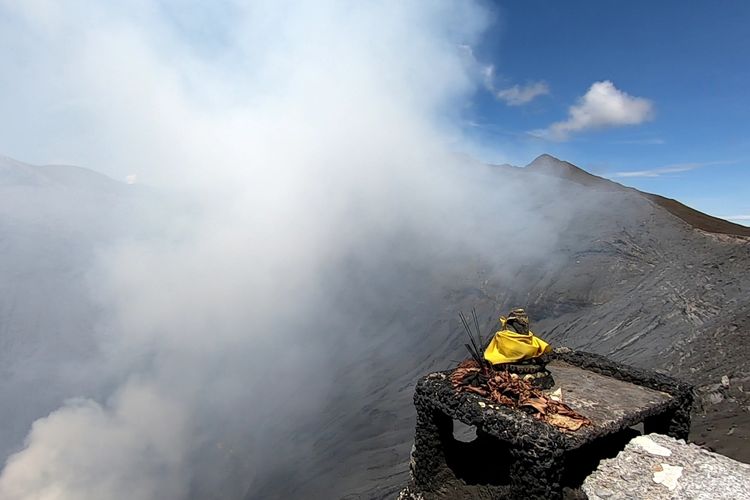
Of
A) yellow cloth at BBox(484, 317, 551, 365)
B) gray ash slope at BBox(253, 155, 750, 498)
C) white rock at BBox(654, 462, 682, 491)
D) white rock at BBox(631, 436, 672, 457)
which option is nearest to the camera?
white rock at BBox(654, 462, 682, 491)

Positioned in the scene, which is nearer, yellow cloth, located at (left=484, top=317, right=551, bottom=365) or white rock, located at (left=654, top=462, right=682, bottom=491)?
white rock, located at (left=654, top=462, right=682, bottom=491)

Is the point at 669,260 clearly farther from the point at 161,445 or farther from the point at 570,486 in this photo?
the point at 161,445

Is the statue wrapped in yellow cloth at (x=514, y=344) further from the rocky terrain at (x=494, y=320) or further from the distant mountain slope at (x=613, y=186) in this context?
the distant mountain slope at (x=613, y=186)

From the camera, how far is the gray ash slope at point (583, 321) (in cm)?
1300

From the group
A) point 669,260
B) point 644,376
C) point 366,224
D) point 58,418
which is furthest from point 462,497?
point 58,418

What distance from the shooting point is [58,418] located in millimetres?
38406

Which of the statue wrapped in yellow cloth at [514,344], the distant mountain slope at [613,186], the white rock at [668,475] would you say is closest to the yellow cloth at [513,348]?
the statue wrapped in yellow cloth at [514,344]

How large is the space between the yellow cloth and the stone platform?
73 centimetres

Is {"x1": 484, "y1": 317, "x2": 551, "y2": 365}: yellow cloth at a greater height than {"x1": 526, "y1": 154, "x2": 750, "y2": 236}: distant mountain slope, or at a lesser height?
lesser

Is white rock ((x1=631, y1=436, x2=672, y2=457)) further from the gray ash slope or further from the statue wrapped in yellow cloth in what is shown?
the gray ash slope

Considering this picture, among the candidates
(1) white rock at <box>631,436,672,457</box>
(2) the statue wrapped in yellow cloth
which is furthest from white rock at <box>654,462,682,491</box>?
(2) the statue wrapped in yellow cloth

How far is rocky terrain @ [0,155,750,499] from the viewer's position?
587 inches

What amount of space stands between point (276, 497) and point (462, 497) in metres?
16.9

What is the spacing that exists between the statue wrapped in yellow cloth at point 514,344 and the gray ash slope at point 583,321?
14.8 ft
